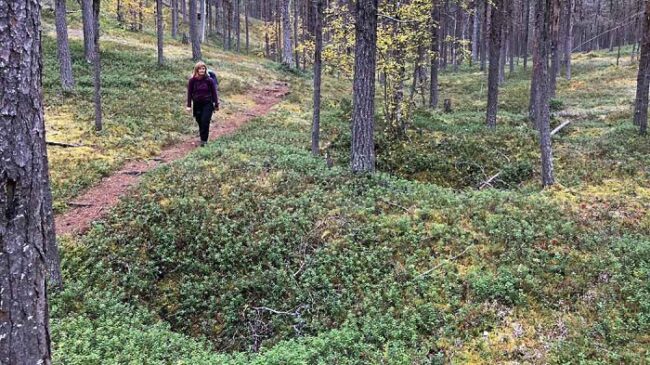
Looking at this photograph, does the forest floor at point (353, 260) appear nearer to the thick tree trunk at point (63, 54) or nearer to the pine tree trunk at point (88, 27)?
the thick tree trunk at point (63, 54)

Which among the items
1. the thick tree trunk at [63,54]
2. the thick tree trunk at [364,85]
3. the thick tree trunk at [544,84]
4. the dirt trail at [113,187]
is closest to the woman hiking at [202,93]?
the dirt trail at [113,187]

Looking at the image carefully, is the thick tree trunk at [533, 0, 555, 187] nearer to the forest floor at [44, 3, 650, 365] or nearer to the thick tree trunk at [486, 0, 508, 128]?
the forest floor at [44, 3, 650, 365]

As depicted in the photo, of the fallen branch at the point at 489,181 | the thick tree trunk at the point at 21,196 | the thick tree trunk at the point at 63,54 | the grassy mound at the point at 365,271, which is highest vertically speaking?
the thick tree trunk at the point at 63,54

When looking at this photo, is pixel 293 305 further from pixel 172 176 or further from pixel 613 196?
pixel 613 196

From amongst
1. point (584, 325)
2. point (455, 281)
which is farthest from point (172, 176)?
point (584, 325)

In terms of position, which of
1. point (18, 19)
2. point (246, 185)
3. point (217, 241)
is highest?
point (18, 19)

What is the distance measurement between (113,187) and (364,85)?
20.7 ft

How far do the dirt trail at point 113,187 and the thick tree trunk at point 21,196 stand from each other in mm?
6819

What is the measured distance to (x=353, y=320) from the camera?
22.3 feet

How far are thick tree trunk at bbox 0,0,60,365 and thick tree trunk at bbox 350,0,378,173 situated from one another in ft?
26.6

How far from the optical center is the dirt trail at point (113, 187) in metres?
9.46

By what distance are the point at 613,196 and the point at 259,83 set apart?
20.8 m

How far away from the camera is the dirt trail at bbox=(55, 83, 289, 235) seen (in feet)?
31.0

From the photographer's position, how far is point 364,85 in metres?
10.5
